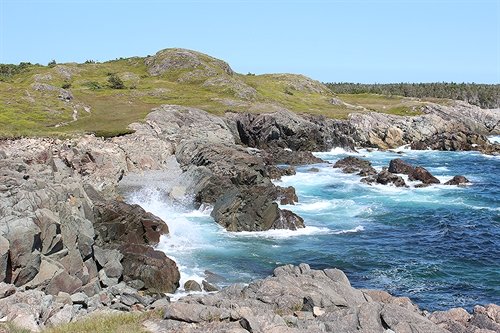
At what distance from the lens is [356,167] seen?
76062mm

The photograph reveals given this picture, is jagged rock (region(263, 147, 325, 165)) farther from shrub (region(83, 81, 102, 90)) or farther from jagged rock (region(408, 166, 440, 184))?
shrub (region(83, 81, 102, 90))

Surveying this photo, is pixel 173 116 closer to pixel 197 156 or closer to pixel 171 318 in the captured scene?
pixel 197 156

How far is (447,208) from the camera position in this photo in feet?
175

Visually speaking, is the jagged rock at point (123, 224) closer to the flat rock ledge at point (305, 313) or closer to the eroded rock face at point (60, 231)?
the eroded rock face at point (60, 231)

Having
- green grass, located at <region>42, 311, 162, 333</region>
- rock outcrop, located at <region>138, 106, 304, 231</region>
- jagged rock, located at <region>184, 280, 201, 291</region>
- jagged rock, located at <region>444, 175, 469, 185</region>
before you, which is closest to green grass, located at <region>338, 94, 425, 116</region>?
jagged rock, located at <region>444, 175, 469, 185</region>

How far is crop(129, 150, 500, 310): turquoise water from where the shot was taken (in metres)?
32.7

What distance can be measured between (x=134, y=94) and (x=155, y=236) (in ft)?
239

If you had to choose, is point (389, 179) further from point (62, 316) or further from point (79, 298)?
point (62, 316)

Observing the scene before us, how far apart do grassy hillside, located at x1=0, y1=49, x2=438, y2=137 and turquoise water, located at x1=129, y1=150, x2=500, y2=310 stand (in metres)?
27.2

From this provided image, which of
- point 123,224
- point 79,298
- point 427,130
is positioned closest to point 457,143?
point 427,130

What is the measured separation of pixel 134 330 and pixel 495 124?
142 m

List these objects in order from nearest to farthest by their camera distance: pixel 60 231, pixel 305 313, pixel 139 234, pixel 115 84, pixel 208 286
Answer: pixel 305 313 → pixel 60 231 → pixel 208 286 → pixel 139 234 → pixel 115 84

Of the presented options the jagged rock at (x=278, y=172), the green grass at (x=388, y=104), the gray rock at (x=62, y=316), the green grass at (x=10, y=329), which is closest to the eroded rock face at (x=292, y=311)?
the green grass at (x=10, y=329)

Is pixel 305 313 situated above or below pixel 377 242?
above
